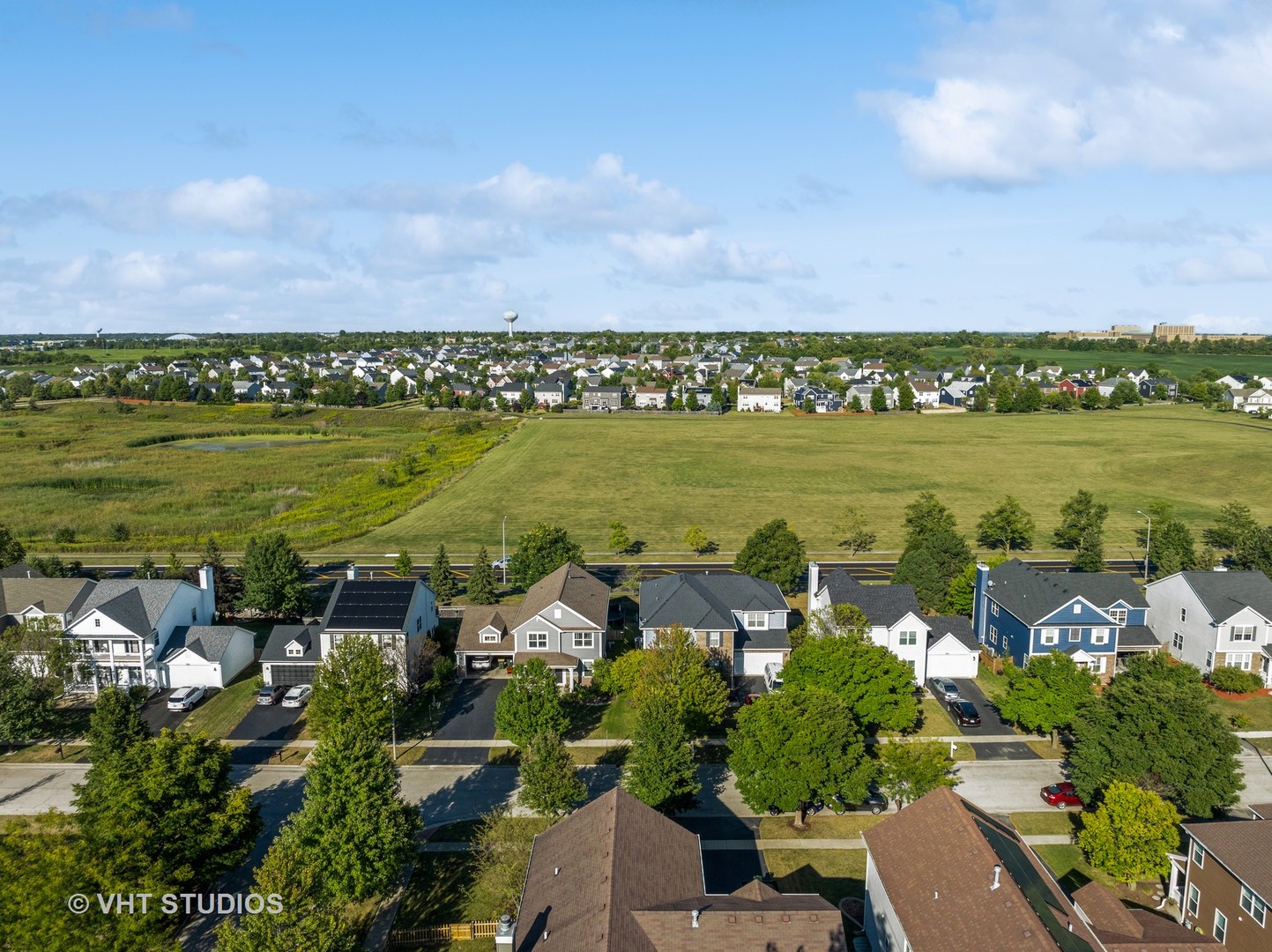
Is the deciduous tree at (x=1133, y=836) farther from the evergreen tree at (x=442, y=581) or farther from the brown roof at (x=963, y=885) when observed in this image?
the evergreen tree at (x=442, y=581)

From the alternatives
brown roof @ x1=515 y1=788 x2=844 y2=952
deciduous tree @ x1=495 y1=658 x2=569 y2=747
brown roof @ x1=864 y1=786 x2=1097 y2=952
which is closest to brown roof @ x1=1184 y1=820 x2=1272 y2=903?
brown roof @ x1=864 y1=786 x2=1097 y2=952

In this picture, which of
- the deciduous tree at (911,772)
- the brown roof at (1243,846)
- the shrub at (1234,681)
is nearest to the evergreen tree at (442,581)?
the deciduous tree at (911,772)

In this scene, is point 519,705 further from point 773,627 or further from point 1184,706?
point 1184,706

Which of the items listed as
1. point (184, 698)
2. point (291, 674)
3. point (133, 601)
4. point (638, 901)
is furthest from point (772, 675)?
point (133, 601)

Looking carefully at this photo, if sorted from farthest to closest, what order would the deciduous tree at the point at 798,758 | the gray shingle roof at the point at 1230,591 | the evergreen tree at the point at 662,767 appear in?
the gray shingle roof at the point at 1230,591, the deciduous tree at the point at 798,758, the evergreen tree at the point at 662,767

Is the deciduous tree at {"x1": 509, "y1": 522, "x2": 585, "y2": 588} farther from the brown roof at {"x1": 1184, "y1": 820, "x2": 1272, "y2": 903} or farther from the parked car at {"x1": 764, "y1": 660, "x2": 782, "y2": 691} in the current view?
the brown roof at {"x1": 1184, "y1": 820, "x2": 1272, "y2": 903}

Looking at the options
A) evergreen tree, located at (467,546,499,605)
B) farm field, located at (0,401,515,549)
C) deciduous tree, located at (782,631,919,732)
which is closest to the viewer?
deciduous tree, located at (782,631,919,732)

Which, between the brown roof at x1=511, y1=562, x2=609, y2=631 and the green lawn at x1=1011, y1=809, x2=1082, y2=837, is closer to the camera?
the green lawn at x1=1011, y1=809, x2=1082, y2=837

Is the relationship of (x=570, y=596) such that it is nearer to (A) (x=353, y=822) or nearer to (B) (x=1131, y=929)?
(A) (x=353, y=822)
